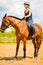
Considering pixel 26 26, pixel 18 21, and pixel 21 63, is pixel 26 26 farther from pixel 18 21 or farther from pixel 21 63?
pixel 21 63

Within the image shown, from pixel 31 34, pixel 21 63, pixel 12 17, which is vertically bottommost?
pixel 21 63

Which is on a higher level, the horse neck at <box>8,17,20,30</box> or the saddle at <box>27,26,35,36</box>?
the horse neck at <box>8,17,20,30</box>

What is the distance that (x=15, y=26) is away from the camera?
38.2ft

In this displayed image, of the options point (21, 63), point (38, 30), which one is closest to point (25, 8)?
point (38, 30)

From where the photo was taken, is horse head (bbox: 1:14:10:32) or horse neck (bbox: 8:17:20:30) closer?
horse head (bbox: 1:14:10:32)

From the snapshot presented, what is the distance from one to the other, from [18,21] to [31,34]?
37.3 inches

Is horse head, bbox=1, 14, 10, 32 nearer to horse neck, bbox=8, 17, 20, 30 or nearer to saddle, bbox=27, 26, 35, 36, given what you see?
horse neck, bbox=8, 17, 20, 30

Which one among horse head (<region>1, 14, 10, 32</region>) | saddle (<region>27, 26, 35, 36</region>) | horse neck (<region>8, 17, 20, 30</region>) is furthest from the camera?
saddle (<region>27, 26, 35, 36</region>)

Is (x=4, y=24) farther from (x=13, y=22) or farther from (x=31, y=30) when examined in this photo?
(x=31, y=30)

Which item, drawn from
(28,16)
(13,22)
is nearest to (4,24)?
(13,22)

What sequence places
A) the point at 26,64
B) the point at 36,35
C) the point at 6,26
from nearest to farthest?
the point at 26,64, the point at 6,26, the point at 36,35

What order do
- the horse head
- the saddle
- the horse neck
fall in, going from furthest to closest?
the saddle
the horse neck
the horse head

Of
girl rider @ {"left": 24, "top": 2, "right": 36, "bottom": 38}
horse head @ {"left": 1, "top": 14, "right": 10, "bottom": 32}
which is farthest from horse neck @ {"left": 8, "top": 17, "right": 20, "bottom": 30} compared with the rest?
girl rider @ {"left": 24, "top": 2, "right": 36, "bottom": 38}

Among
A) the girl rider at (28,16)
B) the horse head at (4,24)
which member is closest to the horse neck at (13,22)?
the horse head at (4,24)
